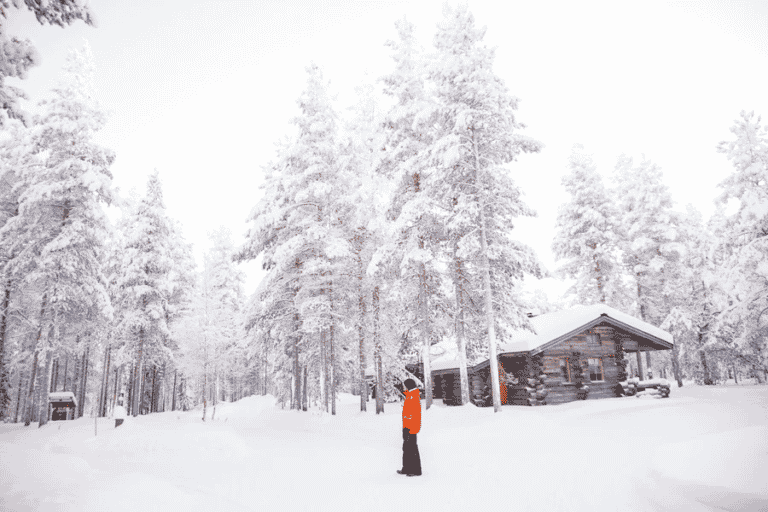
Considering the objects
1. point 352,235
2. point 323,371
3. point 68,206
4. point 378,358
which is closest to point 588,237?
point 352,235

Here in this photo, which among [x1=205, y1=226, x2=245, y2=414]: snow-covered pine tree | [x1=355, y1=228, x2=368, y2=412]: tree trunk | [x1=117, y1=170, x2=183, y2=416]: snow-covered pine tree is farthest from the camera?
[x1=205, y1=226, x2=245, y2=414]: snow-covered pine tree

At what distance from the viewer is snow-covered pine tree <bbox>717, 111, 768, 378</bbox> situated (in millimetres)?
16922

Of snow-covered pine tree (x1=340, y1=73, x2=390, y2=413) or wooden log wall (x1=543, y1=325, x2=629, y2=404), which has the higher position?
snow-covered pine tree (x1=340, y1=73, x2=390, y2=413)

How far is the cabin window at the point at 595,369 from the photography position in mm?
24750

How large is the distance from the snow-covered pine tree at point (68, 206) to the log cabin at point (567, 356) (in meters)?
20.5

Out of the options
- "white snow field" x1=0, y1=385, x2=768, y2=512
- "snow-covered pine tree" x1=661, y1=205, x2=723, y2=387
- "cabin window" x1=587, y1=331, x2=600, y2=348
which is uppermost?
"snow-covered pine tree" x1=661, y1=205, x2=723, y2=387

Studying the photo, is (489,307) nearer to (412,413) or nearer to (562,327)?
(562,327)

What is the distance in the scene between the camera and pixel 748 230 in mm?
17938

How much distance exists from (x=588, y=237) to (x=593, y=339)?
328 inches

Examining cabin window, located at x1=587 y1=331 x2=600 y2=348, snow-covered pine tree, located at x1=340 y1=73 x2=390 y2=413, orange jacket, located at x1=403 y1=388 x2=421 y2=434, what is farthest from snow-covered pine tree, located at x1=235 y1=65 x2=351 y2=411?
cabin window, located at x1=587 y1=331 x2=600 y2=348

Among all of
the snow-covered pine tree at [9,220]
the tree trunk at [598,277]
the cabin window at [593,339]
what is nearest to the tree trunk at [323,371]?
the snow-covered pine tree at [9,220]

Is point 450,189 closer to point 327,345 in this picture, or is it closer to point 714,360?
point 327,345

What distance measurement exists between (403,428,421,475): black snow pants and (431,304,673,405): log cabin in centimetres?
1389

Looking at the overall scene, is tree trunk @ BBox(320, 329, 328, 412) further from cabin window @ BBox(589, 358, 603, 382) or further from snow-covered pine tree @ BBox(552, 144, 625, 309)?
snow-covered pine tree @ BBox(552, 144, 625, 309)
